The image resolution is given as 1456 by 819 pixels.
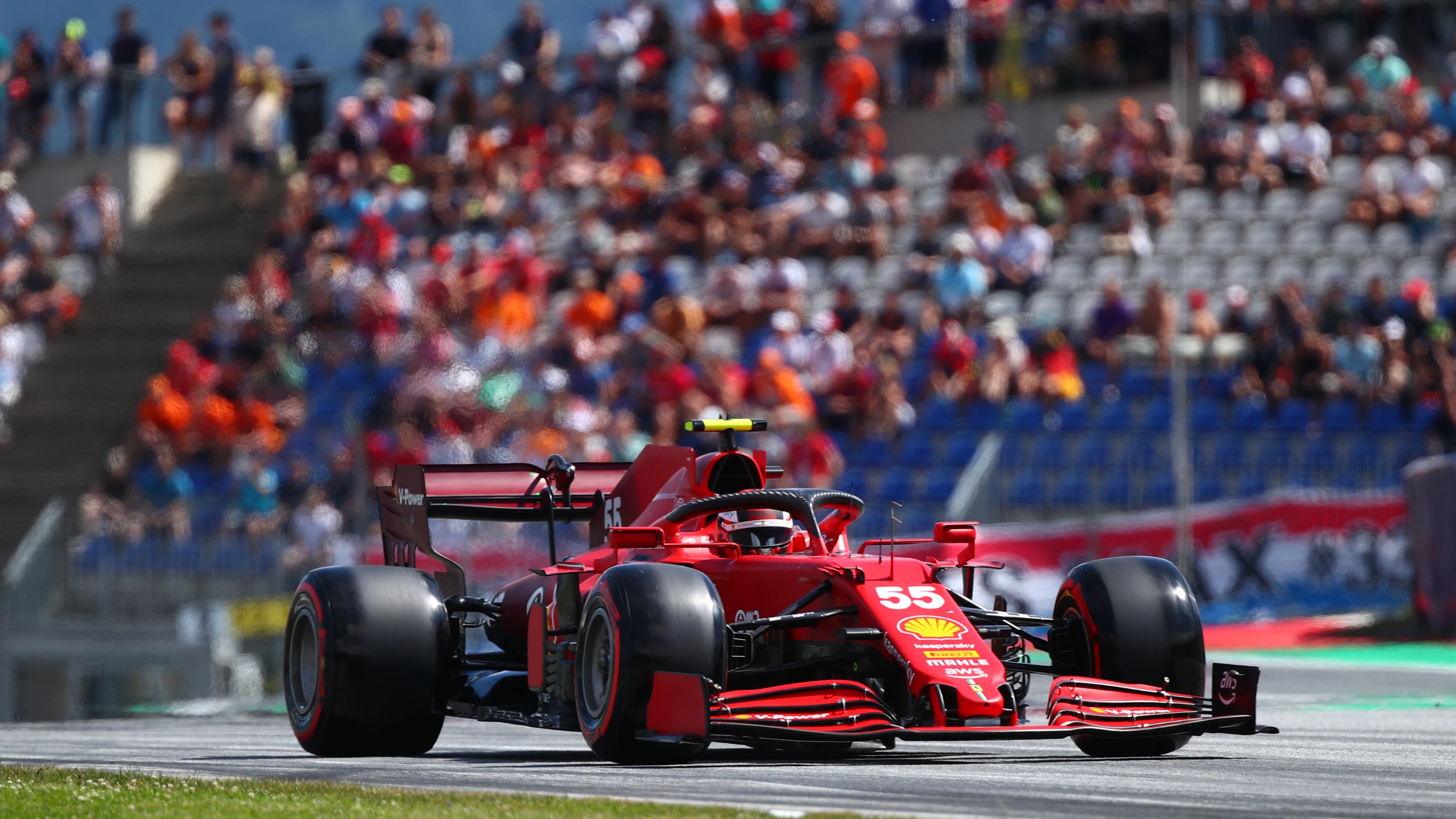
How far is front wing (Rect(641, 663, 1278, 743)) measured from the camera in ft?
27.0

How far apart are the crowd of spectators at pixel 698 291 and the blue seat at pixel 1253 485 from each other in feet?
2.75

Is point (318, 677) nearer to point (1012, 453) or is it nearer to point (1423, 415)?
point (1012, 453)

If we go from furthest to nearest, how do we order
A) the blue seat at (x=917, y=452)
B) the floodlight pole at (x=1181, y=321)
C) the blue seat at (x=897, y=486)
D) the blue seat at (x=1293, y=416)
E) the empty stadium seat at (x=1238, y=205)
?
the empty stadium seat at (x=1238, y=205) < the blue seat at (x=917, y=452) < the blue seat at (x=897, y=486) < the blue seat at (x=1293, y=416) < the floodlight pole at (x=1181, y=321)

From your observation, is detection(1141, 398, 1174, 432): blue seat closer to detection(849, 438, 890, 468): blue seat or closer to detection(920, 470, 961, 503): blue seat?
detection(920, 470, 961, 503): blue seat

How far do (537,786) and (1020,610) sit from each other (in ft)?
31.8

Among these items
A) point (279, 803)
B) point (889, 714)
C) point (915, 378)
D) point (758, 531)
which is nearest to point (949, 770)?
point (889, 714)

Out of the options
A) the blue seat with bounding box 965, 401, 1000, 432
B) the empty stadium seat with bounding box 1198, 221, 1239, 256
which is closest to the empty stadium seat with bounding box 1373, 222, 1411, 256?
the empty stadium seat with bounding box 1198, 221, 1239, 256

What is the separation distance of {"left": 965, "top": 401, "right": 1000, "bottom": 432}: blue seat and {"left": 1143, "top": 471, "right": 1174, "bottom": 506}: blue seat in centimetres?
157

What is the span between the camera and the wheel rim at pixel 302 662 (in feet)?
32.9

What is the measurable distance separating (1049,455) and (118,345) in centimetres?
1350

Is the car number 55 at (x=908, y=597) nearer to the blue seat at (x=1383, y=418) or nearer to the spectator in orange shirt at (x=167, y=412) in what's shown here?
the blue seat at (x=1383, y=418)

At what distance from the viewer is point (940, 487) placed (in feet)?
63.1

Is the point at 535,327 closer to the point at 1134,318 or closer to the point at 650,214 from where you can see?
the point at 650,214

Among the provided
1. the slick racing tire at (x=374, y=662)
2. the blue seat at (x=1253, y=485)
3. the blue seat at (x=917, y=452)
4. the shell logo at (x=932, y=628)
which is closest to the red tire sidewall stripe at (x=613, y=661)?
the shell logo at (x=932, y=628)
